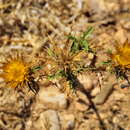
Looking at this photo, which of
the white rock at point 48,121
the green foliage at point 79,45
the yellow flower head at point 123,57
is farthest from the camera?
the white rock at point 48,121

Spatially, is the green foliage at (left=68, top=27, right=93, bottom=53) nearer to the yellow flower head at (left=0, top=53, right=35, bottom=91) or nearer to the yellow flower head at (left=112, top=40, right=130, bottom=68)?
the yellow flower head at (left=112, top=40, right=130, bottom=68)

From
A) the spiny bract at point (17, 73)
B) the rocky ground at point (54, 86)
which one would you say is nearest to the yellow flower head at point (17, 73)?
the spiny bract at point (17, 73)

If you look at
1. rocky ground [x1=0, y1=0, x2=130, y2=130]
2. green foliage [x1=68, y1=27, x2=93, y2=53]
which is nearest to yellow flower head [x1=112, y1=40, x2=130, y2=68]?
rocky ground [x1=0, y1=0, x2=130, y2=130]

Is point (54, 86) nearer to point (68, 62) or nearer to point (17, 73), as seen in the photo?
point (68, 62)

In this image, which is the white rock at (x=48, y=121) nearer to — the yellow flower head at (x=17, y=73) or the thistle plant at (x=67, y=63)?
the thistle plant at (x=67, y=63)

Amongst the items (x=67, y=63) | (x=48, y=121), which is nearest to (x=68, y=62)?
(x=67, y=63)

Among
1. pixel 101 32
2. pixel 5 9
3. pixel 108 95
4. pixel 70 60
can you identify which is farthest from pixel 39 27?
pixel 108 95

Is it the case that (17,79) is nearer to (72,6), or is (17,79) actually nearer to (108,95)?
(108,95)
